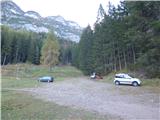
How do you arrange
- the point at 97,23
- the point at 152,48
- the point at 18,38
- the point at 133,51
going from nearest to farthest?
the point at 152,48 < the point at 133,51 < the point at 97,23 < the point at 18,38

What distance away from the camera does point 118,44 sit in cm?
5897

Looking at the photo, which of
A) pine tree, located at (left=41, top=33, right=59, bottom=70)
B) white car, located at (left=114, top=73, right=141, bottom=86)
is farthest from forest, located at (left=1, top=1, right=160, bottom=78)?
pine tree, located at (left=41, top=33, right=59, bottom=70)

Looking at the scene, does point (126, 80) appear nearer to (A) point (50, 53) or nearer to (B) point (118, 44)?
(B) point (118, 44)

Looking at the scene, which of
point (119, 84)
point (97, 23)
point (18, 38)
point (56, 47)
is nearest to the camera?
point (119, 84)

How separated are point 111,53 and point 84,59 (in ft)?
70.3

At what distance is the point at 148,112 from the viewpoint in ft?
51.8

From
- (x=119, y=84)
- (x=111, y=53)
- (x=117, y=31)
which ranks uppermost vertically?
(x=117, y=31)

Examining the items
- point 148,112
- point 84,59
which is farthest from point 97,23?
point 148,112

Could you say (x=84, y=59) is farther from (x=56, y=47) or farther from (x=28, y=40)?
(x=28, y=40)

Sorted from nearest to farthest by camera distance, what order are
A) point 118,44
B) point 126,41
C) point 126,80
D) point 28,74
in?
point 126,80 → point 126,41 → point 118,44 → point 28,74

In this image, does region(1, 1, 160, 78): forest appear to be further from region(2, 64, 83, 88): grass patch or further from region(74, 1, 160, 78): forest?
region(2, 64, 83, 88): grass patch

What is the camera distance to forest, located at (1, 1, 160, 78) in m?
36.4

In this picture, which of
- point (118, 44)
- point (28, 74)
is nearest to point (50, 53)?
point (28, 74)

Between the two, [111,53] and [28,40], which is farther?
[28,40]
